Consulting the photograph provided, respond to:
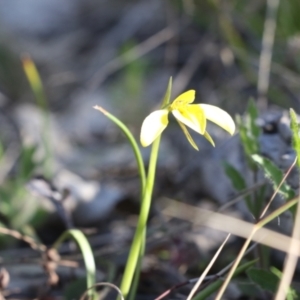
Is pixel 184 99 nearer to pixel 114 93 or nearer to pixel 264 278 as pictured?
pixel 264 278

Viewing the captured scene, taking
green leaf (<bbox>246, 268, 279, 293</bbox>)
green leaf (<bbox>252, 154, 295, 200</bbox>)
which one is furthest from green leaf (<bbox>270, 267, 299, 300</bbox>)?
green leaf (<bbox>252, 154, 295, 200</bbox>)

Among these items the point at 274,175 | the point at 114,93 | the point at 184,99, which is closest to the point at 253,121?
the point at 274,175

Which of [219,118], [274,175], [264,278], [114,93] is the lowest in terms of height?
[114,93]

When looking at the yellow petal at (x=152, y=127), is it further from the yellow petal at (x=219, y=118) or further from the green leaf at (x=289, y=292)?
the green leaf at (x=289, y=292)

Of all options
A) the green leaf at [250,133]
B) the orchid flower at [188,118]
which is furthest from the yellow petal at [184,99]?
the green leaf at [250,133]

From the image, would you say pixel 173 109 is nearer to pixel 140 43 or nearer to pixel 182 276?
pixel 182 276
